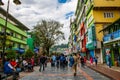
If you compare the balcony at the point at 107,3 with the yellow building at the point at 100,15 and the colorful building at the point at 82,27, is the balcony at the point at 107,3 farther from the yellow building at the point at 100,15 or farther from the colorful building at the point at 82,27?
the colorful building at the point at 82,27

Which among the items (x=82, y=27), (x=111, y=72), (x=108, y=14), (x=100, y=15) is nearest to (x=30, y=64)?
(x=111, y=72)

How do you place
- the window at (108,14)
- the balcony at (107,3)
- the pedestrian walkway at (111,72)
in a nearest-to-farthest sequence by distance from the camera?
1. the pedestrian walkway at (111,72)
2. the balcony at (107,3)
3. the window at (108,14)

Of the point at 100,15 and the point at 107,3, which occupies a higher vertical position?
the point at 107,3

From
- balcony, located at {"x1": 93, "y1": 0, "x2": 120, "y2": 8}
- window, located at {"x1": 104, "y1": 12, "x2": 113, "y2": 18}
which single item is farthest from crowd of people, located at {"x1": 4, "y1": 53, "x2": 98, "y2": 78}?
window, located at {"x1": 104, "y1": 12, "x2": 113, "y2": 18}

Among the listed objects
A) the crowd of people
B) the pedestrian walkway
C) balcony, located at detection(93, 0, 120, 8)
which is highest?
balcony, located at detection(93, 0, 120, 8)

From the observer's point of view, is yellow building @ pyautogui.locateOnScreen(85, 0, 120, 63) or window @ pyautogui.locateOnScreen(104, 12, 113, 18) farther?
window @ pyautogui.locateOnScreen(104, 12, 113, 18)

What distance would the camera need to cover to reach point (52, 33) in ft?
233

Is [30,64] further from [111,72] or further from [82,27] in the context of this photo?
[82,27]

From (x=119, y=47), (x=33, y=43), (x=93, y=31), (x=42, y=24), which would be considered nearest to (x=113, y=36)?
(x=119, y=47)

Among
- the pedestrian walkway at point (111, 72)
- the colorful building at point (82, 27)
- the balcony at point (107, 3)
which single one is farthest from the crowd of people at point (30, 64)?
the colorful building at point (82, 27)

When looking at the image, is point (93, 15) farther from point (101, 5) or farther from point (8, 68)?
point (8, 68)

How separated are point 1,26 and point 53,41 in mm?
30972

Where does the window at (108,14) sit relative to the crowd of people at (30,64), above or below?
above

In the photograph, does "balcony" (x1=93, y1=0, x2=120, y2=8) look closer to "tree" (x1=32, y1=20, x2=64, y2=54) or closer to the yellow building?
the yellow building
